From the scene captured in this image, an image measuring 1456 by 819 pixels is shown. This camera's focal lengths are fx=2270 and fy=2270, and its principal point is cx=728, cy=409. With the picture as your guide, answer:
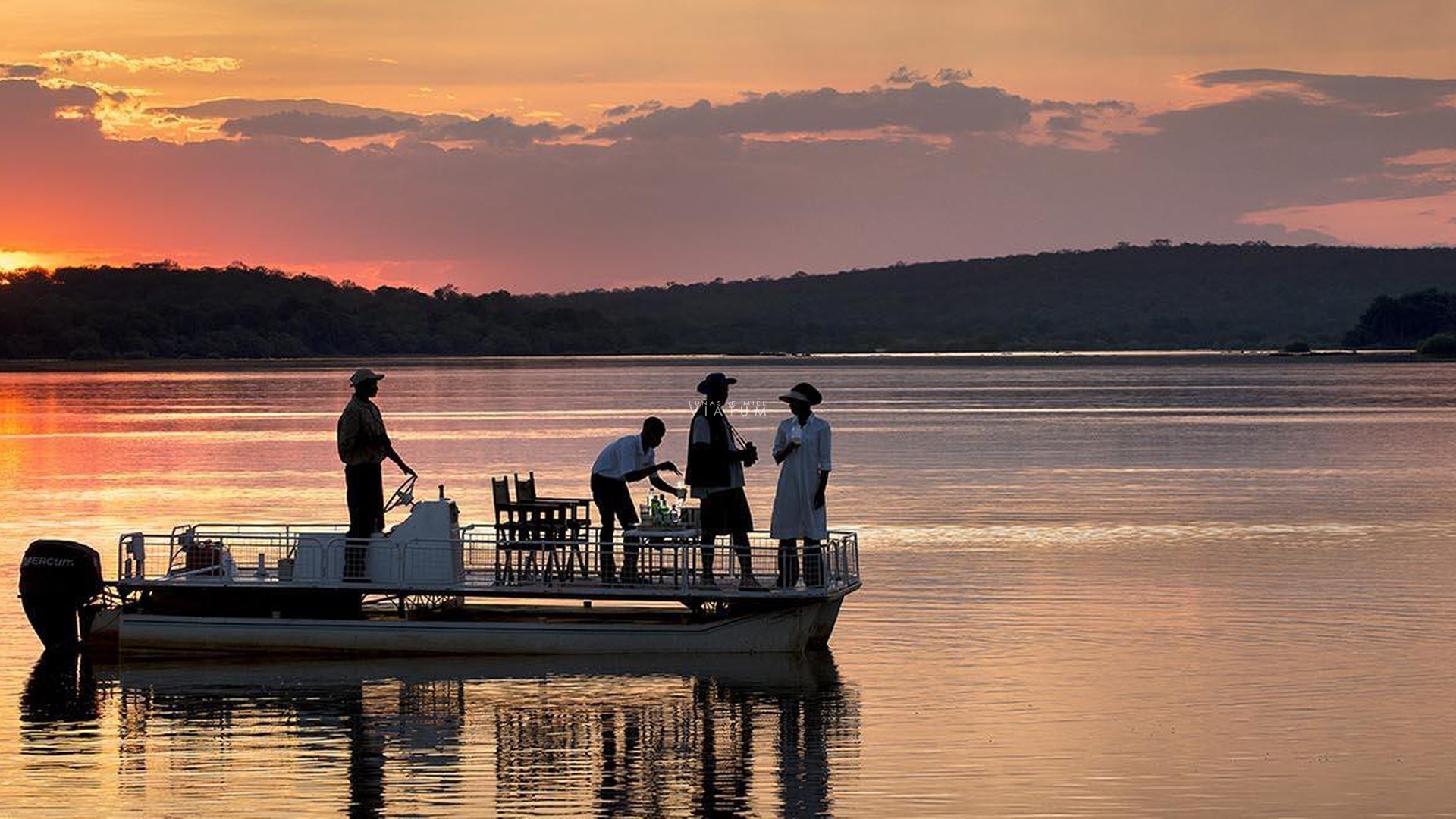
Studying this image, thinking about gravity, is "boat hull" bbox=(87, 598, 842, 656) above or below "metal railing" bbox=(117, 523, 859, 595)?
below

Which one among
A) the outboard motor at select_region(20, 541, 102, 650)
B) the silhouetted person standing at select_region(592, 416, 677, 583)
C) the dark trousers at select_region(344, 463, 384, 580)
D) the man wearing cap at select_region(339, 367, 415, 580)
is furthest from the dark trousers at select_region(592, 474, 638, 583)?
the outboard motor at select_region(20, 541, 102, 650)

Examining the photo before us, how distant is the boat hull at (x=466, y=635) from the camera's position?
21.0m

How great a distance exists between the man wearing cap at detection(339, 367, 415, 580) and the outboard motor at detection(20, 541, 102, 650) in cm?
268

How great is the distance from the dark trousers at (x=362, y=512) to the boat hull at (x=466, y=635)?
53cm

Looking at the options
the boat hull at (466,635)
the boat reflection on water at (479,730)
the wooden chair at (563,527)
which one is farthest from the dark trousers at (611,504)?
the boat reflection on water at (479,730)

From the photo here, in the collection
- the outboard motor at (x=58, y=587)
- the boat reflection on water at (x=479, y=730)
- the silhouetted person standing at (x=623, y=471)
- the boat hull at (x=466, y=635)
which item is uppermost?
the silhouetted person standing at (x=623, y=471)

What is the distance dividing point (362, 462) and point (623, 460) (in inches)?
99.1

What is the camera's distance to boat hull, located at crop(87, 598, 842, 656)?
68.8 feet

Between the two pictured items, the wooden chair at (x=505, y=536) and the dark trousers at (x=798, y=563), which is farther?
the wooden chair at (x=505, y=536)

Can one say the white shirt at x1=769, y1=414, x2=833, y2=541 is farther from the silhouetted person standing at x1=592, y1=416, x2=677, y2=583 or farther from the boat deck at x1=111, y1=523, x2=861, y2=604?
the silhouetted person standing at x1=592, y1=416, x2=677, y2=583

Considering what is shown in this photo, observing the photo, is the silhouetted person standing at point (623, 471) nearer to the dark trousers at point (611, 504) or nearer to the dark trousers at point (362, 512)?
the dark trousers at point (611, 504)

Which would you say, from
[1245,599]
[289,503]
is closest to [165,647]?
[1245,599]

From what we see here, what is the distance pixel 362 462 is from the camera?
2144 centimetres

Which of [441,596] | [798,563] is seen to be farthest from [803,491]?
[441,596]
